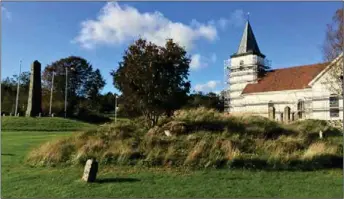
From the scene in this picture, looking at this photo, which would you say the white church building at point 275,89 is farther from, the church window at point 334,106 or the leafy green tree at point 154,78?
the leafy green tree at point 154,78

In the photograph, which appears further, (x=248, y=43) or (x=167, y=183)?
(x=248, y=43)

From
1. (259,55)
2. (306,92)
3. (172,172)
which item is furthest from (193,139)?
(259,55)

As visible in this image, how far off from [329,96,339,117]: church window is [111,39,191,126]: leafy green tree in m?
39.0

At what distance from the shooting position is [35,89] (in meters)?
45.8

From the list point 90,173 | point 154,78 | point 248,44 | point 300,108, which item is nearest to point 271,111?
point 300,108

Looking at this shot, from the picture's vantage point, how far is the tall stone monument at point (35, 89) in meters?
45.2

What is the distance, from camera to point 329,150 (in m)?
13.2

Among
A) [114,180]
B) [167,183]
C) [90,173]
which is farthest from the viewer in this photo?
[114,180]

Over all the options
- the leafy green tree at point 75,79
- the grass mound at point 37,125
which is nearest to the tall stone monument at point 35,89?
the grass mound at point 37,125

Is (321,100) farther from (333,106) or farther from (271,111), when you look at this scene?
(271,111)

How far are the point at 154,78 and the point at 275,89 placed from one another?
45.8m

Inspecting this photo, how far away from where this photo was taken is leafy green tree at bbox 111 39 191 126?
60.5 feet

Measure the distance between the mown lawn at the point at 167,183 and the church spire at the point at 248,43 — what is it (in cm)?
6090

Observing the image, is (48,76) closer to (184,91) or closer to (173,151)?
(184,91)
